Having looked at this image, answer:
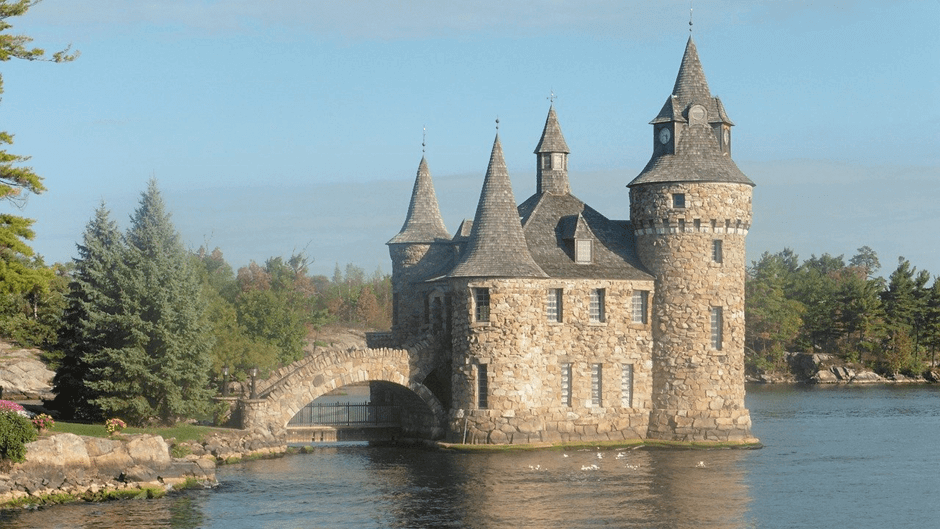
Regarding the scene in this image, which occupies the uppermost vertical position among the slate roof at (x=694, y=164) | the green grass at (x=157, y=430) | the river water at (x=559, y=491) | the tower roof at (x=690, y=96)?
the tower roof at (x=690, y=96)

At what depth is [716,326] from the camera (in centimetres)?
5525

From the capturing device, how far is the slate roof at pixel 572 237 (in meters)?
54.9

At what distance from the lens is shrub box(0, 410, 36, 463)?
38.9 meters

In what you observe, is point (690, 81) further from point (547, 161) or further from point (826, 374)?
point (826, 374)

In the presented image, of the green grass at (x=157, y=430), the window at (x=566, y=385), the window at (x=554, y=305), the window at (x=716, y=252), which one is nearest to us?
the green grass at (x=157, y=430)

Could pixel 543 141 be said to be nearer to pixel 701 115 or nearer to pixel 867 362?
pixel 701 115

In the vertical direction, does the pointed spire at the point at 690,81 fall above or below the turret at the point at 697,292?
above

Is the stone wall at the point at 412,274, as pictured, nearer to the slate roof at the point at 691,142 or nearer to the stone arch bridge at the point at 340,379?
the stone arch bridge at the point at 340,379

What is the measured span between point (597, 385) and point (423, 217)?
40.9ft

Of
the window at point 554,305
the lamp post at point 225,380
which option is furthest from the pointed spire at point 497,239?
the lamp post at point 225,380

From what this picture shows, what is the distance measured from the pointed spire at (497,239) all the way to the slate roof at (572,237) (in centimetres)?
139

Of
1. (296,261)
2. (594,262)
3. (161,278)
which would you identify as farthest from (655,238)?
(296,261)

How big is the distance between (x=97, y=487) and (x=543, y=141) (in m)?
28.1

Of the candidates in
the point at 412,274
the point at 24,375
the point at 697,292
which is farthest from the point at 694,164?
the point at 24,375
